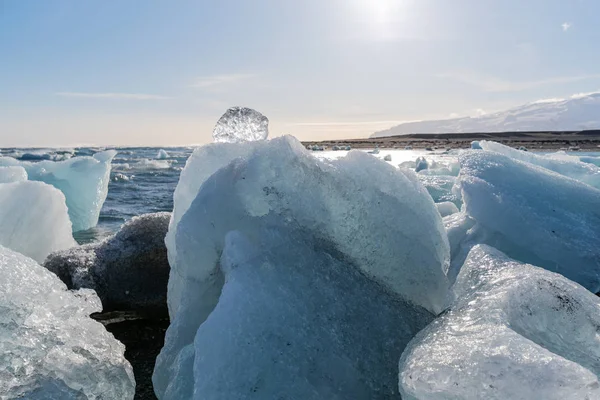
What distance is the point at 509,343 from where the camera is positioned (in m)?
1.37

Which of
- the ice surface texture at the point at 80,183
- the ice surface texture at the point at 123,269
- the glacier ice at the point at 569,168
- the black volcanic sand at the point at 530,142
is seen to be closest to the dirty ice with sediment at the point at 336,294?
the ice surface texture at the point at 123,269

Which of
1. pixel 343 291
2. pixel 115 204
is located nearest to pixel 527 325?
pixel 343 291

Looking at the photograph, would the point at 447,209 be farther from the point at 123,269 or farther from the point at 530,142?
the point at 530,142

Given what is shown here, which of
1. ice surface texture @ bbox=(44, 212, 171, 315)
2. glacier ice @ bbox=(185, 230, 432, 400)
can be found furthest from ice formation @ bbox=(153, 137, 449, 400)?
ice surface texture @ bbox=(44, 212, 171, 315)

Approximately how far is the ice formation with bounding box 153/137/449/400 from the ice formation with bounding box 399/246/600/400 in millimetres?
253

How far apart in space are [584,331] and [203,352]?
4.26 ft

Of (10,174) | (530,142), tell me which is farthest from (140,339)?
(530,142)

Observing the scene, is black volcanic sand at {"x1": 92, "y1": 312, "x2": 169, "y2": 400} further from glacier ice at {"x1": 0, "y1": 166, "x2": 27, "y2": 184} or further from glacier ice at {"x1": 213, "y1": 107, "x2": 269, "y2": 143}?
glacier ice at {"x1": 0, "y1": 166, "x2": 27, "y2": 184}

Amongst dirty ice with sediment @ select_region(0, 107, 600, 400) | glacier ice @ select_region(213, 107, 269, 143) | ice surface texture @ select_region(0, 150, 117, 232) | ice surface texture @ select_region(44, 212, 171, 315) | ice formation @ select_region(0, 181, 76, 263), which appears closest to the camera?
dirty ice with sediment @ select_region(0, 107, 600, 400)

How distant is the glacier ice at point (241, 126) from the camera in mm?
2869

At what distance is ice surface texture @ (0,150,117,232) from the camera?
360 inches

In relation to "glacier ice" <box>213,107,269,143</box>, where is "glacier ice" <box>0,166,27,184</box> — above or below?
below

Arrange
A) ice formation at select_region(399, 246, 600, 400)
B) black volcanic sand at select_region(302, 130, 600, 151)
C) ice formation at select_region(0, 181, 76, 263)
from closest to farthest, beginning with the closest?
ice formation at select_region(399, 246, 600, 400) → ice formation at select_region(0, 181, 76, 263) → black volcanic sand at select_region(302, 130, 600, 151)

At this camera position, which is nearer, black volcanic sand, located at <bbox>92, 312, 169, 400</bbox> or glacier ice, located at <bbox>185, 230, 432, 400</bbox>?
glacier ice, located at <bbox>185, 230, 432, 400</bbox>
